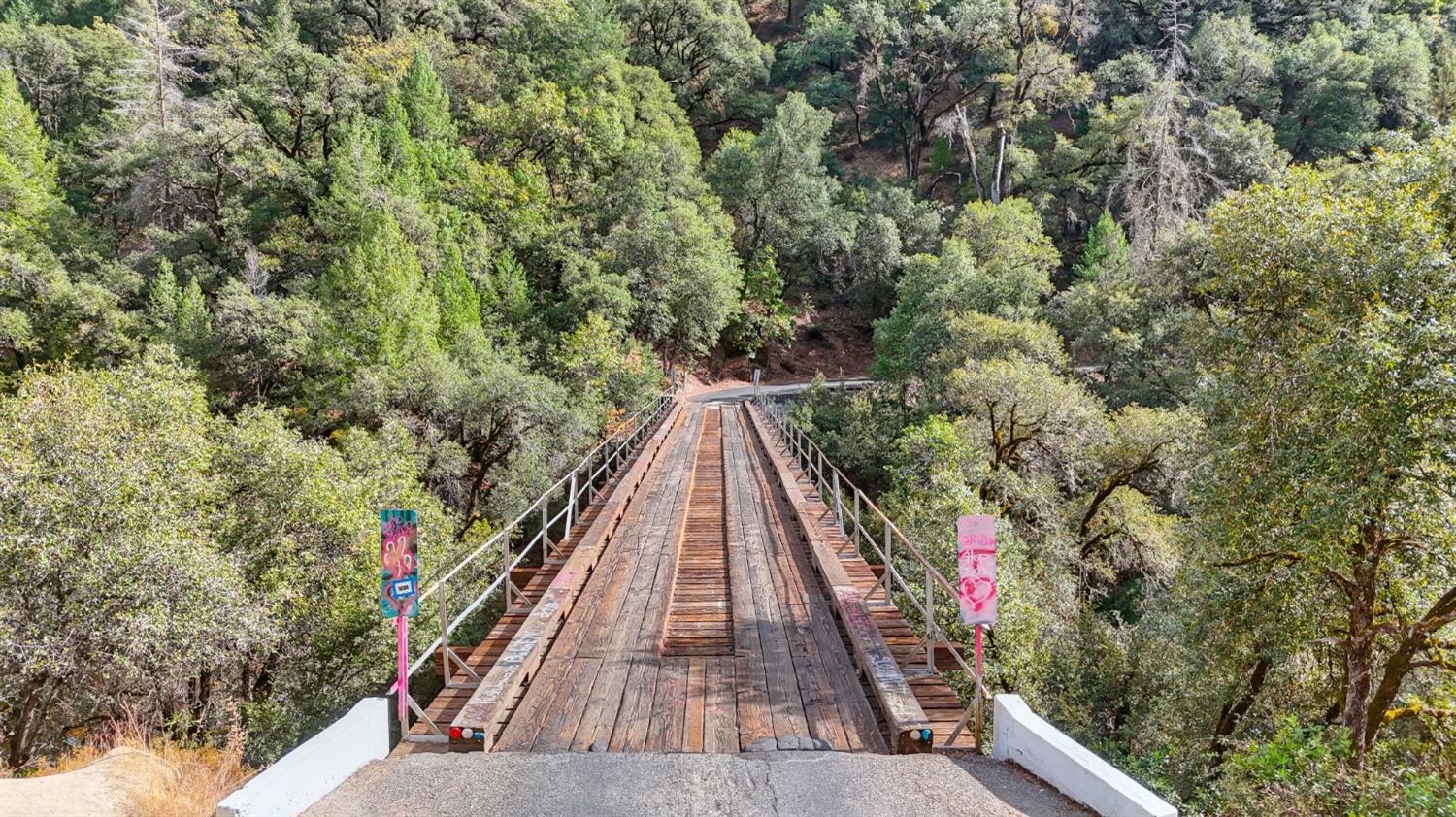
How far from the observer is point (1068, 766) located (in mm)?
3533

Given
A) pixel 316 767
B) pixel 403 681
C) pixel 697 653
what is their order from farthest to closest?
pixel 697 653, pixel 403 681, pixel 316 767

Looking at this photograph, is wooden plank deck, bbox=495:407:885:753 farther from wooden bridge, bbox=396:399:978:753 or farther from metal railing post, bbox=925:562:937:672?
metal railing post, bbox=925:562:937:672

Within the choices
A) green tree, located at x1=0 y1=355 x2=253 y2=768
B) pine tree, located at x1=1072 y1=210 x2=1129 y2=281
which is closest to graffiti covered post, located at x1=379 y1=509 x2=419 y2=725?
green tree, located at x1=0 y1=355 x2=253 y2=768

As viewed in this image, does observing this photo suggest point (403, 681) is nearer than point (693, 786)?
No

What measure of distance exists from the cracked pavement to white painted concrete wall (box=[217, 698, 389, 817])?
0.28ft

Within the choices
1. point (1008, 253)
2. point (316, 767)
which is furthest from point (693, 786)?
point (1008, 253)

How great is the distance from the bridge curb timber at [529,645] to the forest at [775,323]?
5.67 metres

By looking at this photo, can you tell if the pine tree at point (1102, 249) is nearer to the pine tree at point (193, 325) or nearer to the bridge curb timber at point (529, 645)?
the bridge curb timber at point (529, 645)

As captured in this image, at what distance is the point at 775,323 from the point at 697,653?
38.5 m

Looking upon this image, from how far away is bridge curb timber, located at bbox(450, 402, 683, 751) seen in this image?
166 inches

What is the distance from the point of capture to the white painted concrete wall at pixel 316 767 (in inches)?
123

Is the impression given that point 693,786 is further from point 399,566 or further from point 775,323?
point 775,323

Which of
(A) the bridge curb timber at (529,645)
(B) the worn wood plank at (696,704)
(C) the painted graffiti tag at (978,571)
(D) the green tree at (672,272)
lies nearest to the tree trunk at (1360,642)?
(C) the painted graffiti tag at (978,571)

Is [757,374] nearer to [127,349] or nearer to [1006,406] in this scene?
[1006,406]
